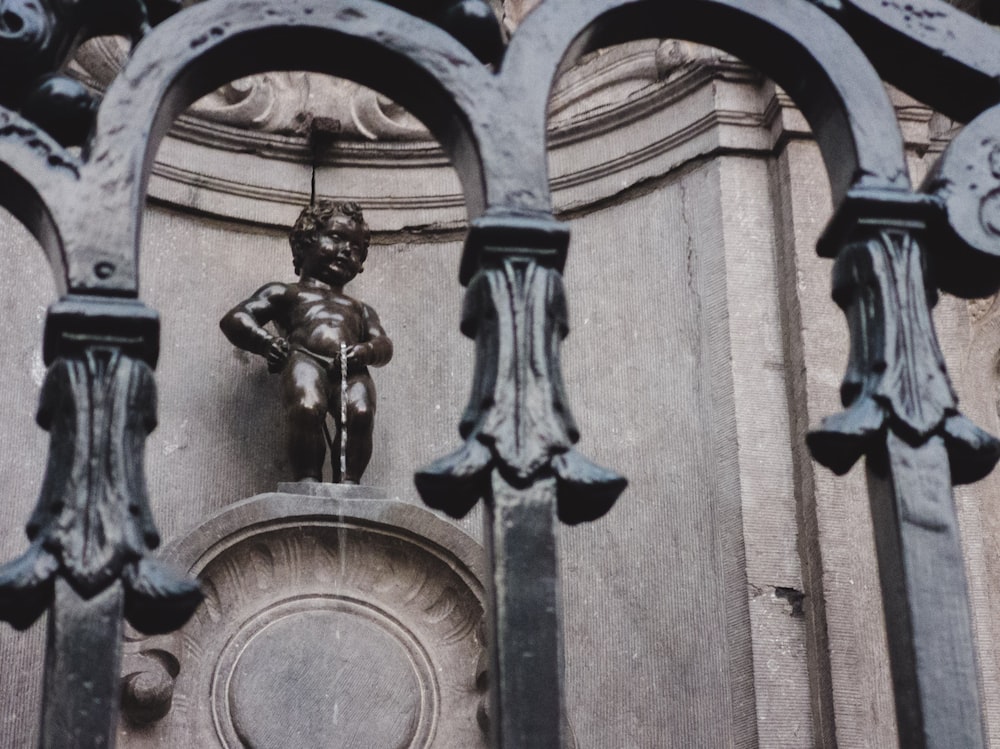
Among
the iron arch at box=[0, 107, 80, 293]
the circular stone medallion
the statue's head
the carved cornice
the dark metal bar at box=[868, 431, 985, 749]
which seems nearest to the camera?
the dark metal bar at box=[868, 431, 985, 749]

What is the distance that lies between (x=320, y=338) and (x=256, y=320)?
192mm

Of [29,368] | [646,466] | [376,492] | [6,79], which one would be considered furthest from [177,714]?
[6,79]

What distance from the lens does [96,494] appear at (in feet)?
5.35

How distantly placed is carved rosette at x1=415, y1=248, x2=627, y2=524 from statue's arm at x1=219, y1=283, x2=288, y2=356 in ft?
8.15

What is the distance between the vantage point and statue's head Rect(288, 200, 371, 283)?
14.3 feet

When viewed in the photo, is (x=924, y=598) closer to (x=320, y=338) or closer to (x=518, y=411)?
(x=518, y=411)

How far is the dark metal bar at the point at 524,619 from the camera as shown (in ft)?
5.24

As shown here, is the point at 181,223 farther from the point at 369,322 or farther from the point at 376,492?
the point at 376,492

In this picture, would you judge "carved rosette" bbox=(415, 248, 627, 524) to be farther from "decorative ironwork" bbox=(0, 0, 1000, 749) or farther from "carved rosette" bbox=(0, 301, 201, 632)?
"carved rosette" bbox=(0, 301, 201, 632)

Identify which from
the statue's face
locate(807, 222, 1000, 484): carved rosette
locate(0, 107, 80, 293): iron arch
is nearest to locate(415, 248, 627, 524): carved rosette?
Result: locate(807, 222, 1000, 484): carved rosette

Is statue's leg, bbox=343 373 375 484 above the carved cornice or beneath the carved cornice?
beneath

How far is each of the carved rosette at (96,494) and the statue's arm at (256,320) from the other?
250cm

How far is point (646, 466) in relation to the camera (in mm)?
4234

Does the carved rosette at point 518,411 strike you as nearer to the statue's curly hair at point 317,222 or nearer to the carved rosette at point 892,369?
the carved rosette at point 892,369
